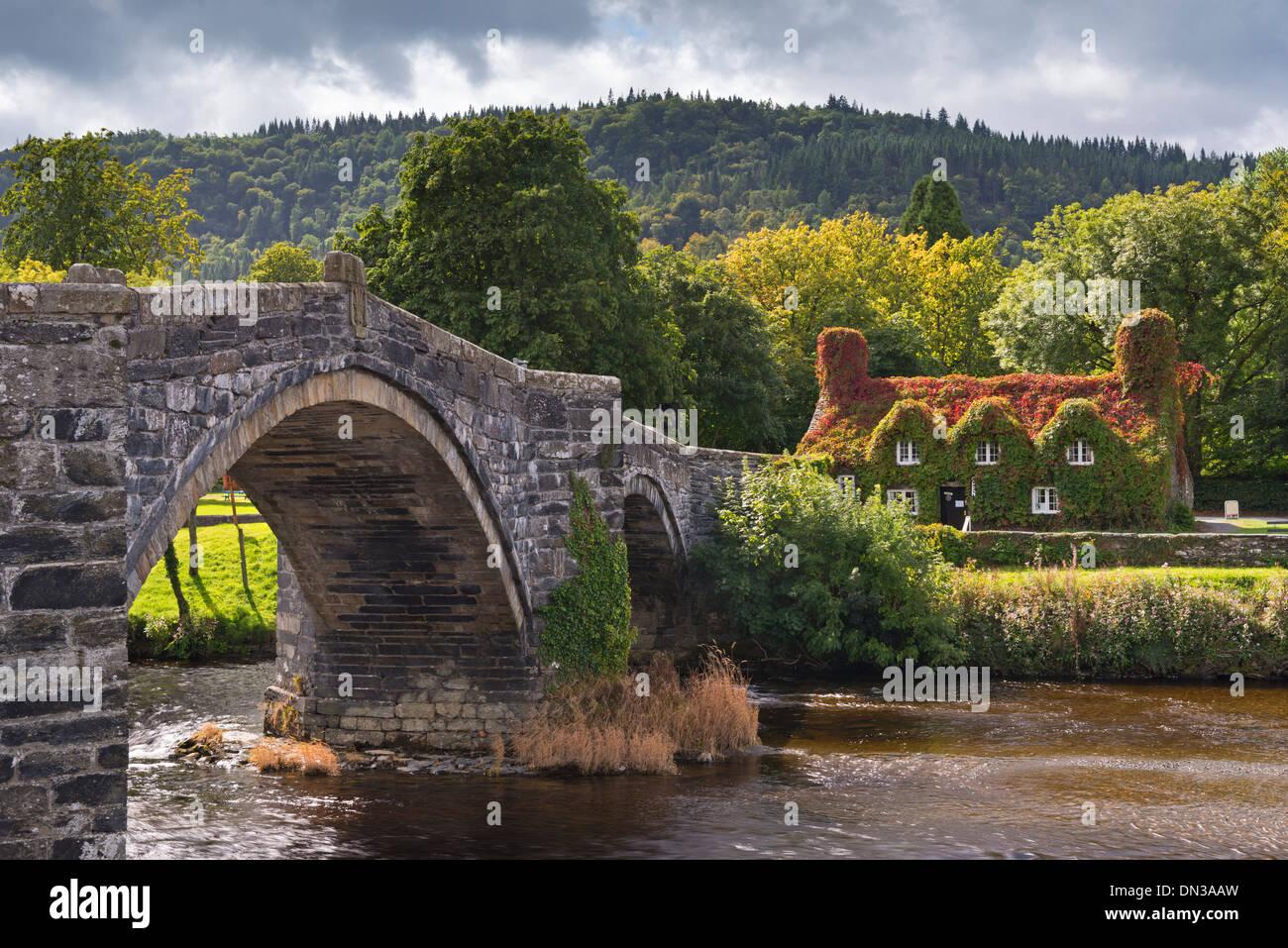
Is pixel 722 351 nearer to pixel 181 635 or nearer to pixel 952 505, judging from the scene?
pixel 952 505

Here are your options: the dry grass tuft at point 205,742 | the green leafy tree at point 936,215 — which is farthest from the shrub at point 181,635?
the green leafy tree at point 936,215

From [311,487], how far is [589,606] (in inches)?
163

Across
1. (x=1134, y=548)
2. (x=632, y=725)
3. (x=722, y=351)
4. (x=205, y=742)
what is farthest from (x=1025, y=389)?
(x=205, y=742)

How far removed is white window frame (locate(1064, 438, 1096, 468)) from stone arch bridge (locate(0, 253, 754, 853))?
15.0 meters

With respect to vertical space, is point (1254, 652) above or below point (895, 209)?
below

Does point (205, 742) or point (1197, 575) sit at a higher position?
point (1197, 575)

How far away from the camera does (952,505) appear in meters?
34.5

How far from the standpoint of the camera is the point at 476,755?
1580 cm

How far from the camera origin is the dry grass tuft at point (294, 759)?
15398mm

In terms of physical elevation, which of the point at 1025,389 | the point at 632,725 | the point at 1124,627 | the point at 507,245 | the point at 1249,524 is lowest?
the point at 632,725

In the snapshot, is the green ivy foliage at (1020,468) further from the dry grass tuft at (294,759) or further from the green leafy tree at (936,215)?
the green leafy tree at (936,215)
